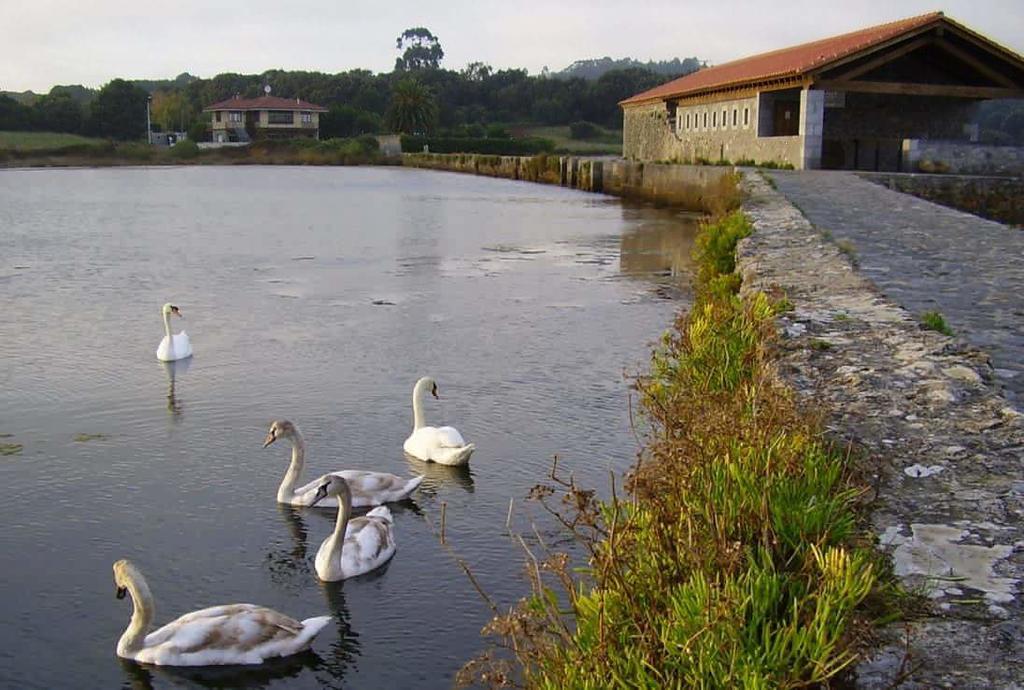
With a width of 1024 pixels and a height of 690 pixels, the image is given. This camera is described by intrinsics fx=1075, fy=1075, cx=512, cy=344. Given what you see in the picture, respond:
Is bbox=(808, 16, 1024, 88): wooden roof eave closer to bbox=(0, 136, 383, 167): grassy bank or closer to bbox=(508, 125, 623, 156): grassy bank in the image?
bbox=(508, 125, 623, 156): grassy bank

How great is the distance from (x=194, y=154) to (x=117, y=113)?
21.9 metres

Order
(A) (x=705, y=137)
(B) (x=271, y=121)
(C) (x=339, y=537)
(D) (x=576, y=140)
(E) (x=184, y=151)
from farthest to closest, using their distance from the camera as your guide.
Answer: (B) (x=271, y=121) < (D) (x=576, y=140) < (E) (x=184, y=151) < (A) (x=705, y=137) < (C) (x=339, y=537)

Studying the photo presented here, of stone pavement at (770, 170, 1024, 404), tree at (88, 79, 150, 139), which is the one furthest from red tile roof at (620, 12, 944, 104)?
tree at (88, 79, 150, 139)

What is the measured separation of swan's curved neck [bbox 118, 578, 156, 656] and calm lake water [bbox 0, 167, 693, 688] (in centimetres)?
11

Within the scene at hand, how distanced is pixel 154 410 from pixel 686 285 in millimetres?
9181

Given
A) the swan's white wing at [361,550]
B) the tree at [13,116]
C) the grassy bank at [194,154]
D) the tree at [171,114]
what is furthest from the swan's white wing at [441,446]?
the tree at [171,114]

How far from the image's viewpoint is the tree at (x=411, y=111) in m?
98.6

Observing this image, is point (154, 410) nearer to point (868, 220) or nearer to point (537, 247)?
point (868, 220)

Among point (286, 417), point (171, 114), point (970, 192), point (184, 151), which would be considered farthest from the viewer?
point (171, 114)

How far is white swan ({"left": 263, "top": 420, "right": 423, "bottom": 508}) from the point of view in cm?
687

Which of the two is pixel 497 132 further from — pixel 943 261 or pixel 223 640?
pixel 223 640

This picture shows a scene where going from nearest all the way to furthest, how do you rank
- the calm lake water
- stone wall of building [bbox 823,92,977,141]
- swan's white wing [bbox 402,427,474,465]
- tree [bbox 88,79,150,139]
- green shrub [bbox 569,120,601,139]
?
the calm lake water
swan's white wing [bbox 402,427,474,465]
stone wall of building [bbox 823,92,977,141]
green shrub [bbox 569,120,601,139]
tree [bbox 88,79,150,139]

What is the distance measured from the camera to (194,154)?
3506 inches

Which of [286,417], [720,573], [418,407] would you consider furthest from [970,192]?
[720,573]
